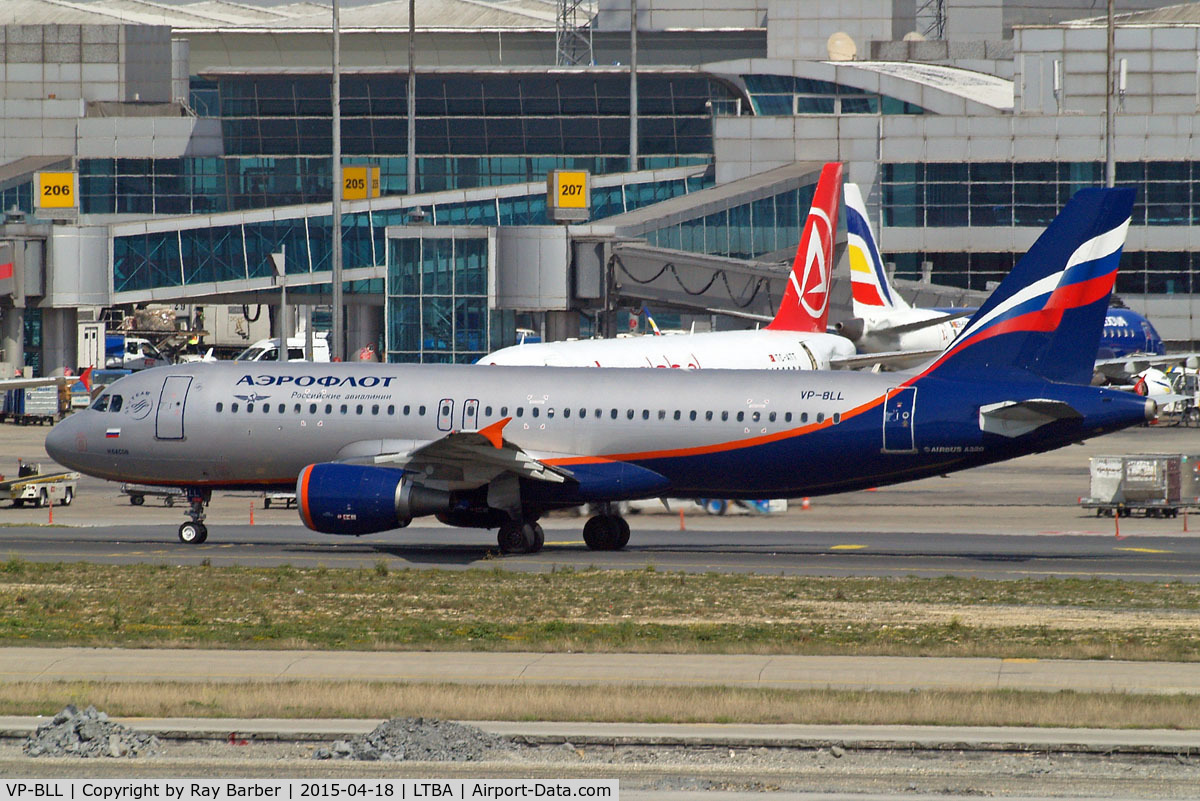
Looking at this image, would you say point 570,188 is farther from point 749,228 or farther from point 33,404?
point 749,228

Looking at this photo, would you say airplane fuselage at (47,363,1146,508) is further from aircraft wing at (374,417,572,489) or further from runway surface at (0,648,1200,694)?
runway surface at (0,648,1200,694)

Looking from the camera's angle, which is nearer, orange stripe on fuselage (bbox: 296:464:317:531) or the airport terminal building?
orange stripe on fuselage (bbox: 296:464:317:531)

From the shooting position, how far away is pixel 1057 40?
4161 inches

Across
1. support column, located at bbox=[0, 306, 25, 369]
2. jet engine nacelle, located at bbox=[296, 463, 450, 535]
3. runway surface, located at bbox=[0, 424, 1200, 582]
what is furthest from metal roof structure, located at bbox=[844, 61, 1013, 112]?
jet engine nacelle, located at bbox=[296, 463, 450, 535]

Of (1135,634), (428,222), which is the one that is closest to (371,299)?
(428,222)

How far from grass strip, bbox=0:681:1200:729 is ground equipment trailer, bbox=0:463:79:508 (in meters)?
30.3

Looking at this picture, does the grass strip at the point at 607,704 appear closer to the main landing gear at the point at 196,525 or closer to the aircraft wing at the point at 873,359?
the main landing gear at the point at 196,525

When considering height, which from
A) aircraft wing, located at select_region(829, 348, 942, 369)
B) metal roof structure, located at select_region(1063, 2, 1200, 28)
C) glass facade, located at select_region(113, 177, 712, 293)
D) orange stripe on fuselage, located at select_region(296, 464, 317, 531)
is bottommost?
orange stripe on fuselage, located at select_region(296, 464, 317, 531)

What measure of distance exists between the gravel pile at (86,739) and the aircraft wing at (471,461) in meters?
17.2

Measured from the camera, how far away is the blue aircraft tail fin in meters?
35.8

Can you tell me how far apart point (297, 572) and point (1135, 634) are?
51.6 ft

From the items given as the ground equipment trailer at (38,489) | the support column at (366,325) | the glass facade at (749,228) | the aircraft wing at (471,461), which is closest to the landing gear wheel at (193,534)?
the aircraft wing at (471,461)

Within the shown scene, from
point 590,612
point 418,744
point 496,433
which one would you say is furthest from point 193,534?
point 418,744

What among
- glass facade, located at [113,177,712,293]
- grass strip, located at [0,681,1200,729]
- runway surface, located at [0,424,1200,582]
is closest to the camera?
grass strip, located at [0,681,1200,729]
